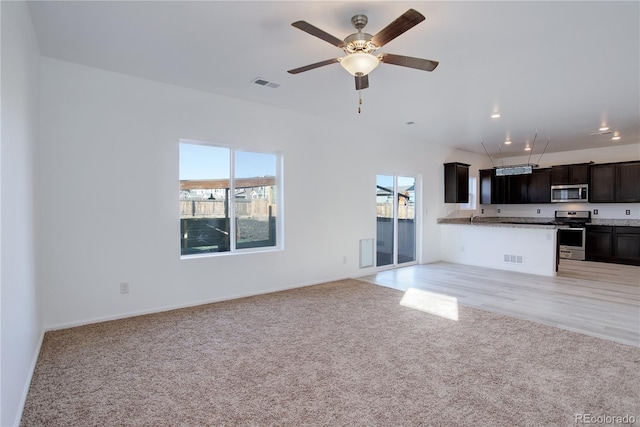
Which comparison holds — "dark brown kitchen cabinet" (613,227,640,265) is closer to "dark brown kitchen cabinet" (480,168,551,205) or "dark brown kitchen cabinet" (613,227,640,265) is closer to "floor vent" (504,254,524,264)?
"dark brown kitchen cabinet" (480,168,551,205)

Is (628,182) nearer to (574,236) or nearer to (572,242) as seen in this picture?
(574,236)

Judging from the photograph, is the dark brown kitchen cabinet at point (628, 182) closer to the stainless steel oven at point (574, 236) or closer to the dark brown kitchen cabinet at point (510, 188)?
the stainless steel oven at point (574, 236)

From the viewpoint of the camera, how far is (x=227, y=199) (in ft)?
15.1

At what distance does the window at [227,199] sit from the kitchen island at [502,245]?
4.45 metres

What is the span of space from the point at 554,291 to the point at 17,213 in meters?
6.23

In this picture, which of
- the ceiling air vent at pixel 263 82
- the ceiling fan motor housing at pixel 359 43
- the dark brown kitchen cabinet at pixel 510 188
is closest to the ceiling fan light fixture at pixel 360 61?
the ceiling fan motor housing at pixel 359 43

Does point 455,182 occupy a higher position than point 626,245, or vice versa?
point 455,182

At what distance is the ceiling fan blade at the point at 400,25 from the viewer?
2.00m

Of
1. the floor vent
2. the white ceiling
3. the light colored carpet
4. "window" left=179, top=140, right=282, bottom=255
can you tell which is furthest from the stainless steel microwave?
"window" left=179, top=140, right=282, bottom=255

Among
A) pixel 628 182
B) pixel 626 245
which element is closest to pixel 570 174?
pixel 628 182

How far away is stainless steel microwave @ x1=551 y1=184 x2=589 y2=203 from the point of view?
7.83 meters

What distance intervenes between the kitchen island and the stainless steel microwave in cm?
162

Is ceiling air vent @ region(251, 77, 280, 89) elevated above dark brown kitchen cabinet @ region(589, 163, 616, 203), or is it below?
above

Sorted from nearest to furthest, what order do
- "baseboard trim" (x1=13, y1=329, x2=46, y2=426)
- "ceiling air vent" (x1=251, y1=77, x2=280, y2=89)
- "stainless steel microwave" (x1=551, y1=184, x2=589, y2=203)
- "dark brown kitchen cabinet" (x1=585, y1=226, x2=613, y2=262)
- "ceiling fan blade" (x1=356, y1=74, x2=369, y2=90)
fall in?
"baseboard trim" (x1=13, y1=329, x2=46, y2=426) → "ceiling fan blade" (x1=356, y1=74, x2=369, y2=90) → "ceiling air vent" (x1=251, y1=77, x2=280, y2=89) → "dark brown kitchen cabinet" (x1=585, y1=226, x2=613, y2=262) → "stainless steel microwave" (x1=551, y1=184, x2=589, y2=203)
